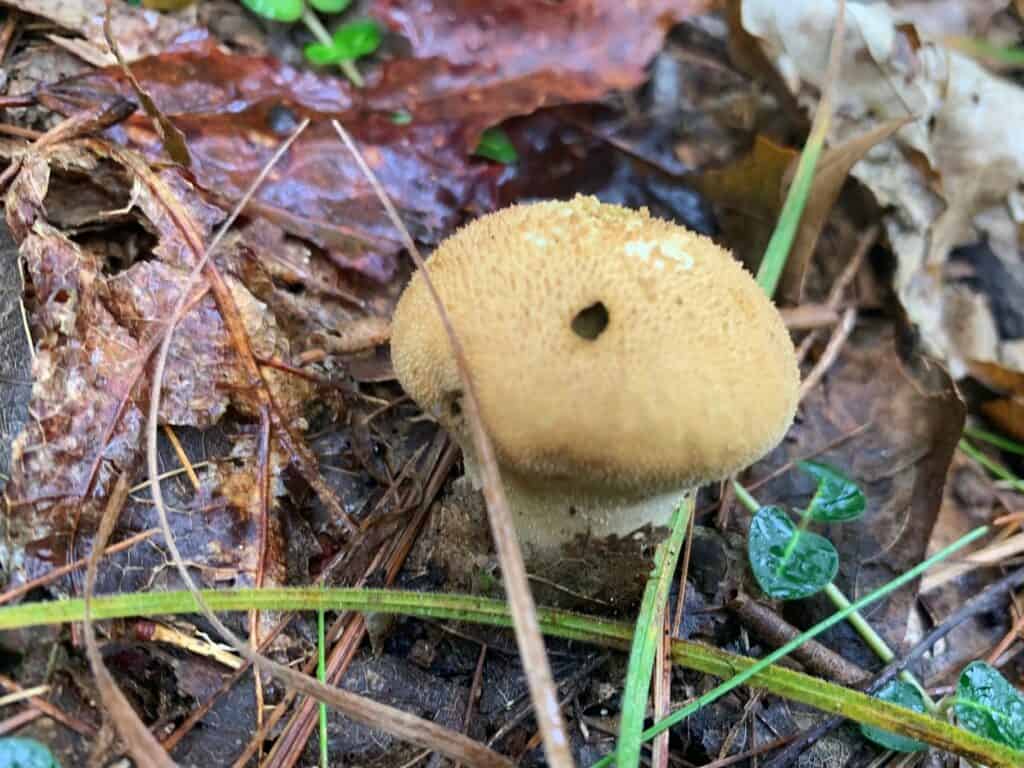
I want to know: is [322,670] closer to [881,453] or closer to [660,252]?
[660,252]

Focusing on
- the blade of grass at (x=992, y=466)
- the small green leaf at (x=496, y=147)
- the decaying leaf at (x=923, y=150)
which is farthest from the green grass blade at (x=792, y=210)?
the small green leaf at (x=496, y=147)

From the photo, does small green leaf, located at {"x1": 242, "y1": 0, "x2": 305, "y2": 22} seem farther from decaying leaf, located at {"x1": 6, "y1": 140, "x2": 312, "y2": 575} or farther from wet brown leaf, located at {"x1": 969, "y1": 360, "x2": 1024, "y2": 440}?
wet brown leaf, located at {"x1": 969, "y1": 360, "x2": 1024, "y2": 440}

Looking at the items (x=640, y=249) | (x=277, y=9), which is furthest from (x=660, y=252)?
(x=277, y=9)

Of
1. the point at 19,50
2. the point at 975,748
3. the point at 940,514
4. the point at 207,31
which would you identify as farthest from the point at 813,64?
the point at 19,50

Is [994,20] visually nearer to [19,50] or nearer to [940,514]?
[940,514]

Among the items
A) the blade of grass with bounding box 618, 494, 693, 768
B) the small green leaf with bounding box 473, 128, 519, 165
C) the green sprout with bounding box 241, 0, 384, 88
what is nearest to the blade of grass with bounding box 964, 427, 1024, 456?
the blade of grass with bounding box 618, 494, 693, 768

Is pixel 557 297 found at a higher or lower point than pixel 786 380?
higher

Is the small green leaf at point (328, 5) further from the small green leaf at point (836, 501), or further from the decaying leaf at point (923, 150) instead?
the small green leaf at point (836, 501)
